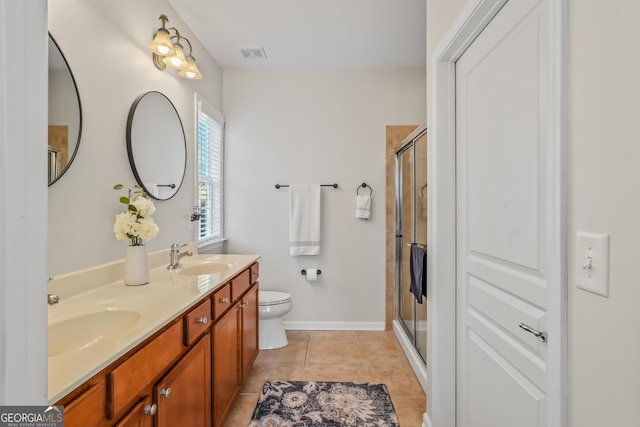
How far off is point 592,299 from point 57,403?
1.14 m

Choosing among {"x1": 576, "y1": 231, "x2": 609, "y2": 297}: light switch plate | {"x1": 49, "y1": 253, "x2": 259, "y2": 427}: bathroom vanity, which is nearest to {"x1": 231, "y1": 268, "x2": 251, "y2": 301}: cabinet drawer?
{"x1": 49, "y1": 253, "x2": 259, "y2": 427}: bathroom vanity

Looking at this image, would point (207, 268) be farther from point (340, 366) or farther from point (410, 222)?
point (410, 222)

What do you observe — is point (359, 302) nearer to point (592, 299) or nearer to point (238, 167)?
point (238, 167)

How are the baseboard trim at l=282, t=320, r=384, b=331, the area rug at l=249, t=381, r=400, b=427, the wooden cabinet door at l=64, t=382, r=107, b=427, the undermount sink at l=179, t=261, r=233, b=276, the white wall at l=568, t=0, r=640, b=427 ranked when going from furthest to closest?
Answer: the baseboard trim at l=282, t=320, r=384, b=331 → the undermount sink at l=179, t=261, r=233, b=276 → the area rug at l=249, t=381, r=400, b=427 → the wooden cabinet door at l=64, t=382, r=107, b=427 → the white wall at l=568, t=0, r=640, b=427

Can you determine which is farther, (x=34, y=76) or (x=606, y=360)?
(x=606, y=360)

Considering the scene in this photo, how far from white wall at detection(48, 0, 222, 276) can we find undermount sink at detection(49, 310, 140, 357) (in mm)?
310

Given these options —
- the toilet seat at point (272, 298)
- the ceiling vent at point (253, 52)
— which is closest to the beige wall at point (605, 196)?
the toilet seat at point (272, 298)

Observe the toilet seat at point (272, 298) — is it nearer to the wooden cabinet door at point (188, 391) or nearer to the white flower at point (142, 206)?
the wooden cabinet door at point (188, 391)

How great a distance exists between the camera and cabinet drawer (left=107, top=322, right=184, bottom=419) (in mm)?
795

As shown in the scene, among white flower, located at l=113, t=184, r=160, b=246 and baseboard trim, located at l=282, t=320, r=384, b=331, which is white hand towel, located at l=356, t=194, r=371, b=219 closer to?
baseboard trim, located at l=282, t=320, r=384, b=331

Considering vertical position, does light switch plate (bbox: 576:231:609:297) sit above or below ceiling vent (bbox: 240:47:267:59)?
below

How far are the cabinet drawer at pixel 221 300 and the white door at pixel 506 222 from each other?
1.13m

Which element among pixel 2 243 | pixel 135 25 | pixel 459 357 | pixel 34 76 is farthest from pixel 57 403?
pixel 135 25

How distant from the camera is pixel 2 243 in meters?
0.34
